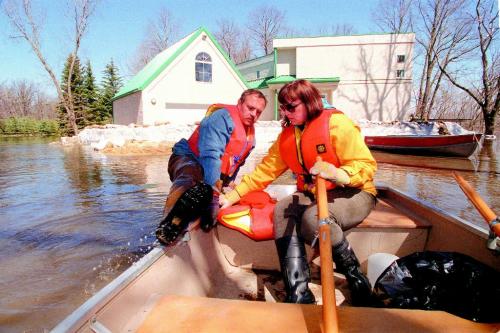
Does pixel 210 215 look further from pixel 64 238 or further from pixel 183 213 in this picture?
pixel 64 238

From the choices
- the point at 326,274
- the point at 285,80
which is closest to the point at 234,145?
the point at 326,274

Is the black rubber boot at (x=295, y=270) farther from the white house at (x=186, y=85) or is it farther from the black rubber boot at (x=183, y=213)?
the white house at (x=186, y=85)

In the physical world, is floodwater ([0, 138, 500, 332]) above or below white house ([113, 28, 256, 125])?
below

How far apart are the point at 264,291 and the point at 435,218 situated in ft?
4.58

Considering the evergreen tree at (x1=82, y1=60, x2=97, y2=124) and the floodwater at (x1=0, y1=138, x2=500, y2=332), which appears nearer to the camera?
the floodwater at (x1=0, y1=138, x2=500, y2=332)

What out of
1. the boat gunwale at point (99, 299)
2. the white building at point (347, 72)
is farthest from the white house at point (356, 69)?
the boat gunwale at point (99, 299)

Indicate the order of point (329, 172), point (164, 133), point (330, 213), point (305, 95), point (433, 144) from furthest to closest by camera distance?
point (164, 133) → point (433, 144) → point (305, 95) → point (330, 213) → point (329, 172)

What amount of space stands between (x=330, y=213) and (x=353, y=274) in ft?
1.42

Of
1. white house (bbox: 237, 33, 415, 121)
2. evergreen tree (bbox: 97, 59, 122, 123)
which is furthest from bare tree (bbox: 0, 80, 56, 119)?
white house (bbox: 237, 33, 415, 121)

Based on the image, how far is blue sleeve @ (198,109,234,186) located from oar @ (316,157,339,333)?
4.01ft

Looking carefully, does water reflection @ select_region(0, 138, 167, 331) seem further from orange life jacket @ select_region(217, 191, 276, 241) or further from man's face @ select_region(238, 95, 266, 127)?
man's face @ select_region(238, 95, 266, 127)

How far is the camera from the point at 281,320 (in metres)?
1.42

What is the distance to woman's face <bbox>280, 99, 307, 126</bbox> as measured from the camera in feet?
8.00

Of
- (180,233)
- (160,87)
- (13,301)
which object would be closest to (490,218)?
(180,233)
